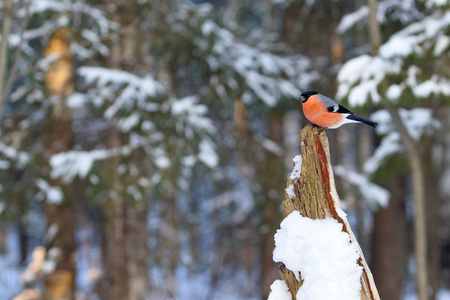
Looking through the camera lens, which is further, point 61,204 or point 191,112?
point 61,204

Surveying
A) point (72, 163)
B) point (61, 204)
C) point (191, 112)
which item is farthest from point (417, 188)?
point (61, 204)

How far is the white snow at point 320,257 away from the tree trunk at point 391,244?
251 inches

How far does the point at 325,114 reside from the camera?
2.85 m

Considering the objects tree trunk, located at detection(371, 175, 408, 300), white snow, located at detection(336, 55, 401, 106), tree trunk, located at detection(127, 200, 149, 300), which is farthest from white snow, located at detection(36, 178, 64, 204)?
tree trunk, located at detection(371, 175, 408, 300)

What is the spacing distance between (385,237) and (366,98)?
457 cm

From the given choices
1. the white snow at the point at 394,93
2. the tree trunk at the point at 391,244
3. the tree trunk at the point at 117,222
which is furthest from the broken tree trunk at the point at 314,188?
the tree trunk at the point at 391,244

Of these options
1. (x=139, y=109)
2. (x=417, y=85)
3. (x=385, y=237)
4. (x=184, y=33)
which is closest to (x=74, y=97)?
(x=139, y=109)

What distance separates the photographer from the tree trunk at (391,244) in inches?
333

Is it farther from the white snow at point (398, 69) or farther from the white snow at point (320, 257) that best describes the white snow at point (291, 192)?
the white snow at point (398, 69)

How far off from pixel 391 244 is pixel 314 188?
255 inches

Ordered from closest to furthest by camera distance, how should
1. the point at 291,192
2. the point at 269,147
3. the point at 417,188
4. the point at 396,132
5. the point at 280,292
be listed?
1. the point at 280,292
2. the point at 291,192
3. the point at 417,188
4. the point at 396,132
5. the point at 269,147

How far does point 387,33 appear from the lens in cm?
720

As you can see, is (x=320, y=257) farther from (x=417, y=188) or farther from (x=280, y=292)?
(x=417, y=188)

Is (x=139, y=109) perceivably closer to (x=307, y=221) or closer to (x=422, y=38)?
(x=422, y=38)
